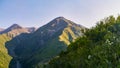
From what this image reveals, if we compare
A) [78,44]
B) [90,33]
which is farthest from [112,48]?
[78,44]

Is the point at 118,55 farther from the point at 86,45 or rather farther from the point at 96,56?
the point at 86,45

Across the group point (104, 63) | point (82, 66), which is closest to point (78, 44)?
point (82, 66)

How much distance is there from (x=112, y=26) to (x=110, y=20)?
18.3 ft

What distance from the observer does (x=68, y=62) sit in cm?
4428

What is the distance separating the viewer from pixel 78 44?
168 feet

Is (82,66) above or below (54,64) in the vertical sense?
below

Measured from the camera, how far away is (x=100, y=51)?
123ft

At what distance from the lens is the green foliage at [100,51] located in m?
35.7

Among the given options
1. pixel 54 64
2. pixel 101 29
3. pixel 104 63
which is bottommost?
pixel 104 63

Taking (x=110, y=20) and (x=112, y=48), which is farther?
(x=110, y=20)

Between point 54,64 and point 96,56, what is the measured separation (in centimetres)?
1459

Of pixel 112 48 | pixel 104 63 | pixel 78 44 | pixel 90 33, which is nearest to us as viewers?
pixel 104 63

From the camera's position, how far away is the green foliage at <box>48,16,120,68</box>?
117 ft

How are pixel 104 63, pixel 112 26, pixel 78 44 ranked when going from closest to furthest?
pixel 104 63 → pixel 112 26 → pixel 78 44
